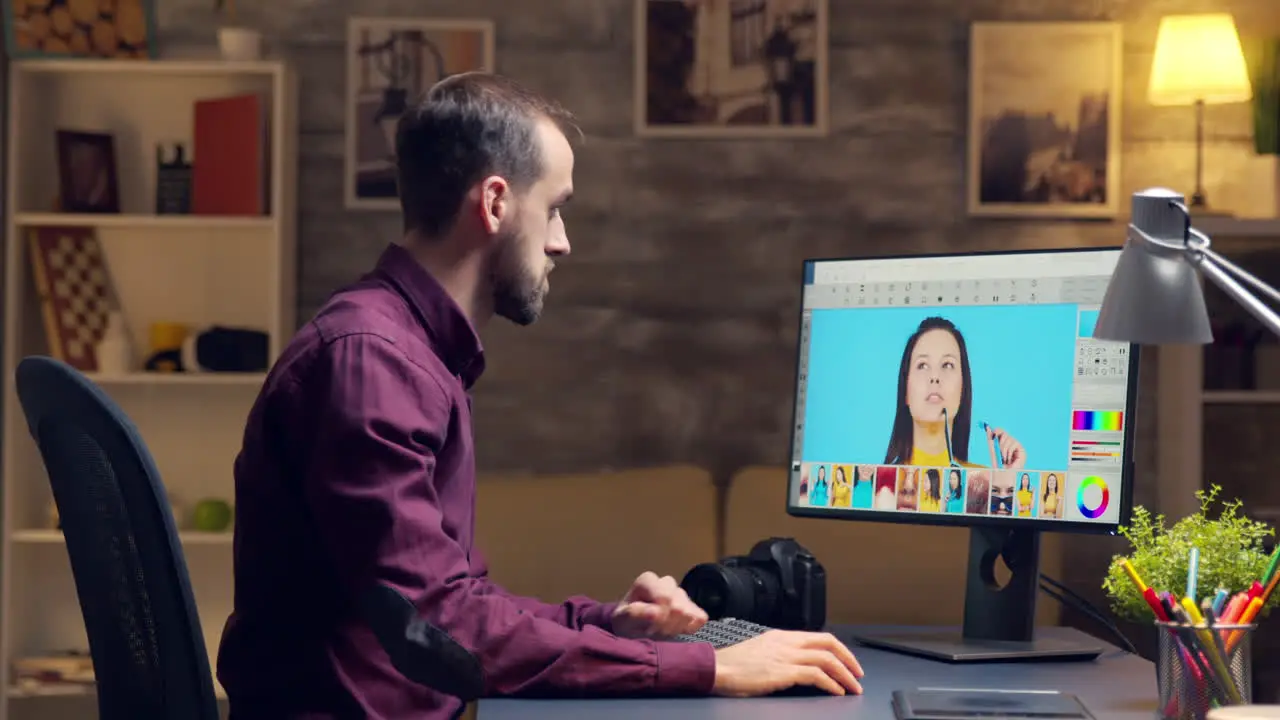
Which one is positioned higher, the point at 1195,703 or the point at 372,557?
the point at 372,557

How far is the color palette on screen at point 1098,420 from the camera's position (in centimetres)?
179

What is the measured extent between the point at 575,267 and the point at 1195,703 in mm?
2537

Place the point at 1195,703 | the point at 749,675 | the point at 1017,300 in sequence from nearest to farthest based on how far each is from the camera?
the point at 1195,703 < the point at 749,675 < the point at 1017,300

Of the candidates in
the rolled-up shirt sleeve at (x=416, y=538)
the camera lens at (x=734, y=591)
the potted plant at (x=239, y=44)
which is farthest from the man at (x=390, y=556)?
the potted plant at (x=239, y=44)

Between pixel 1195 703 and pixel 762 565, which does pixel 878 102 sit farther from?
pixel 1195 703

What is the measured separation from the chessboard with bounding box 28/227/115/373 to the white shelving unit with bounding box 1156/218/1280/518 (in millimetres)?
2692

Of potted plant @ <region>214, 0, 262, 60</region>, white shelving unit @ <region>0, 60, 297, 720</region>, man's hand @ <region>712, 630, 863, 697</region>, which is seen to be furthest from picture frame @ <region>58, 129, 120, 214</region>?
man's hand @ <region>712, 630, 863, 697</region>

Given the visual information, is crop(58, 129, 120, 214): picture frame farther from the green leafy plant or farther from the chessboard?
the green leafy plant

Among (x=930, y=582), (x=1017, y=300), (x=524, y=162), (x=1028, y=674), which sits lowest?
(x=930, y=582)

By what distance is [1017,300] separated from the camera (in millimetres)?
1905

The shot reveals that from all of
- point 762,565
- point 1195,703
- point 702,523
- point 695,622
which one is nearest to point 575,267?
point 702,523

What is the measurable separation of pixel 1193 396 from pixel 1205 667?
2.19m

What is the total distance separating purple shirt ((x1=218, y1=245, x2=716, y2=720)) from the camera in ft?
4.61

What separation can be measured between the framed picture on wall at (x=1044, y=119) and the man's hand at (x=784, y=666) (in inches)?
90.3
